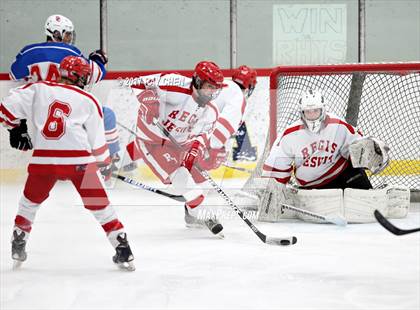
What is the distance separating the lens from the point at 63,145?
8.83ft

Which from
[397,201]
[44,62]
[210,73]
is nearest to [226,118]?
[210,73]

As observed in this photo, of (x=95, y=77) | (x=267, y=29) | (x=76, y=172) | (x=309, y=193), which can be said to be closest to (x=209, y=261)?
(x=76, y=172)

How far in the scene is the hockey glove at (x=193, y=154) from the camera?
340 cm

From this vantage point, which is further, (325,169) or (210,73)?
(325,169)

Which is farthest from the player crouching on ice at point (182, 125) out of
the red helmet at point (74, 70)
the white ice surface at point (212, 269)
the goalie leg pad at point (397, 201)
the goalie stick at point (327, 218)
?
the goalie leg pad at point (397, 201)

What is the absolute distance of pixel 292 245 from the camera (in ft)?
10.6

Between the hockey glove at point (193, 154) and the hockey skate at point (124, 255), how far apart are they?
2.38 ft

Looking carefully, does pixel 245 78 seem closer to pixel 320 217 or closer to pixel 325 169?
pixel 325 169

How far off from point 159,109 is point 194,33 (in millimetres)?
1876

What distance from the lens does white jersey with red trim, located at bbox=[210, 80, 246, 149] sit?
3.66 meters

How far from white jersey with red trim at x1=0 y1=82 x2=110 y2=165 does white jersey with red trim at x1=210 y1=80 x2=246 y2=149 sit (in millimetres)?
1020

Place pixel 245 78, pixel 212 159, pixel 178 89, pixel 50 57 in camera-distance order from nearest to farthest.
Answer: pixel 178 89 < pixel 212 159 < pixel 50 57 < pixel 245 78

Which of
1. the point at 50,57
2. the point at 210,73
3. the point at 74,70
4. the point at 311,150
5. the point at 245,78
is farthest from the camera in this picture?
the point at 245,78

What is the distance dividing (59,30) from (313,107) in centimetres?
152
